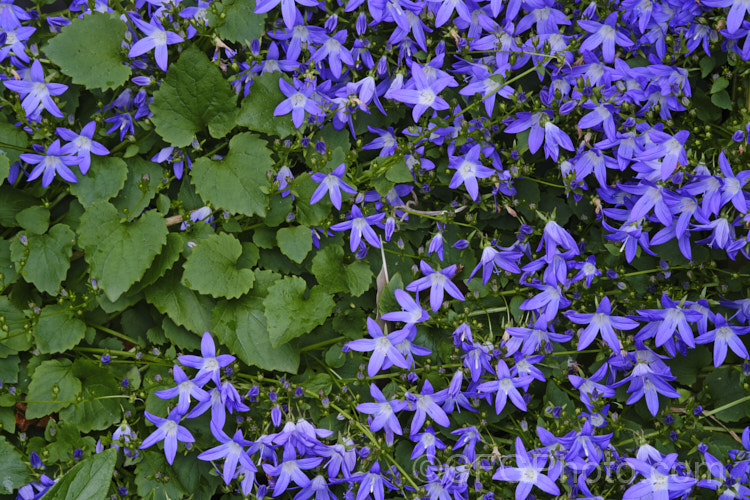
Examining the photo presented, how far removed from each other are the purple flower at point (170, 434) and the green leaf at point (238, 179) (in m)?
0.80

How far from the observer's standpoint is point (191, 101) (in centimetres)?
250

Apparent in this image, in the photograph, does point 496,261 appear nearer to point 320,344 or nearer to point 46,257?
point 320,344

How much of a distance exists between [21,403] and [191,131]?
1347mm

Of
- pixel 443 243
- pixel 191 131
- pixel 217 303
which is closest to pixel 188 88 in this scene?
pixel 191 131

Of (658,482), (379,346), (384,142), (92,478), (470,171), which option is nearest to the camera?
(92,478)

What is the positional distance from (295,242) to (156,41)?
3.09 ft

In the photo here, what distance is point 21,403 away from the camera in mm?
2629

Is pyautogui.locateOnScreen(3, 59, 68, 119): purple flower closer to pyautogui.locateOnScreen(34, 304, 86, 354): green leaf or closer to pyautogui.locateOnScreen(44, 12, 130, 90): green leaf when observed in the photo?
pyautogui.locateOnScreen(44, 12, 130, 90): green leaf

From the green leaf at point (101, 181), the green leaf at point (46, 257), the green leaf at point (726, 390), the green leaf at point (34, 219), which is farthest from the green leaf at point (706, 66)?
the green leaf at point (34, 219)

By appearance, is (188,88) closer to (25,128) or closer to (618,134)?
(25,128)

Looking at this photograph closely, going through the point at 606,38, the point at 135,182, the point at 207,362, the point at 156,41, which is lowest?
the point at 207,362

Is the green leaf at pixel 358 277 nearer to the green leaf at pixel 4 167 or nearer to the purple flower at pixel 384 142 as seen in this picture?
the purple flower at pixel 384 142

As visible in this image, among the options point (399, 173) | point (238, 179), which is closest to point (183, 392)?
point (238, 179)

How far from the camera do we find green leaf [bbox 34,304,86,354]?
2480mm
